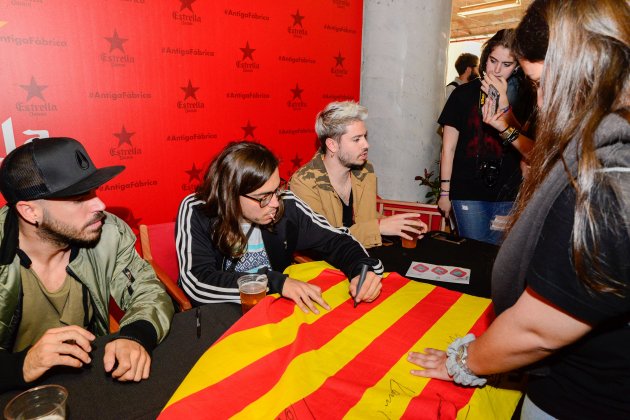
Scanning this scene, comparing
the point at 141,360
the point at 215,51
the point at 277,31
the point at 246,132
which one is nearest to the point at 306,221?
the point at 141,360

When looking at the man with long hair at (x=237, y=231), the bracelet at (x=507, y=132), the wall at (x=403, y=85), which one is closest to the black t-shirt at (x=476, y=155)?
the bracelet at (x=507, y=132)

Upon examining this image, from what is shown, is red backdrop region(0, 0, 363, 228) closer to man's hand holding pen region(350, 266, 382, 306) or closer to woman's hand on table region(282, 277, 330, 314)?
woman's hand on table region(282, 277, 330, 314)

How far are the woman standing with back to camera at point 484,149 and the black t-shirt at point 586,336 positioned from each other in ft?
5.83

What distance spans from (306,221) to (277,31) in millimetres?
2500

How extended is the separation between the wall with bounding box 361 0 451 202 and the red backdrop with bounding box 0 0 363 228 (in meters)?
0.38

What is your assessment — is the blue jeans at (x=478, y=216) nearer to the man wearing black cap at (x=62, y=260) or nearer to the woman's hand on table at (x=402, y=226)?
the woman's hand on table at (x=402, y=226)

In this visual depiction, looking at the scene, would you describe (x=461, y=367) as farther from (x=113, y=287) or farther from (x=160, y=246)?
(x=160, y=246)

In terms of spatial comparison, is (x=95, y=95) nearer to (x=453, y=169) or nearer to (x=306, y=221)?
(x=306, y=221)

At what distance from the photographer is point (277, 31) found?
4.09m

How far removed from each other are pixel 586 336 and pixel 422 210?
279 centimetres

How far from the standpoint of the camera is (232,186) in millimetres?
2164

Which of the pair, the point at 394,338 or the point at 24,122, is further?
the point at 24,122

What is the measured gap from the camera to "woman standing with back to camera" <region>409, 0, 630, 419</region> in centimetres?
77

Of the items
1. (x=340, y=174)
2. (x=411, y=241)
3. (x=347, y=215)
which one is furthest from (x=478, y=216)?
(x=340, y=174)
